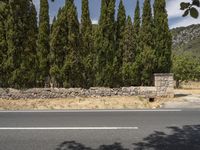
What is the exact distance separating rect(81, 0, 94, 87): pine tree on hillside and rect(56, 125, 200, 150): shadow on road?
38.9ft

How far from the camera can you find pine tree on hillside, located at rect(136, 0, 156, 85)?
64.5ft

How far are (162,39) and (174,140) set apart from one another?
41.4ft

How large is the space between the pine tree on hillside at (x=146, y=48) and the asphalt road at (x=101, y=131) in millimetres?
7860

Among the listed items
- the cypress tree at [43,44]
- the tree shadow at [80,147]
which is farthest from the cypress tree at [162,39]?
the tree shadow at [80,147]

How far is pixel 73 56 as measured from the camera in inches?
758

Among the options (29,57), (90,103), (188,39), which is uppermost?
(188,39)

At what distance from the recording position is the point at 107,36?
64.9ft

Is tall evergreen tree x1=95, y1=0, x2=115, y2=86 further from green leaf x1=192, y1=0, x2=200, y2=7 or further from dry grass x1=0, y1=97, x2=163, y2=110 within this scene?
green leaf x1=192, y1=0, x2=200, y2=7

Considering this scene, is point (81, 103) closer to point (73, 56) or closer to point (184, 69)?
point (73, 56)

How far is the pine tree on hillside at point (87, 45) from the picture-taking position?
65.8 feet

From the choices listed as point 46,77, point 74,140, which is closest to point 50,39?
point 46,77

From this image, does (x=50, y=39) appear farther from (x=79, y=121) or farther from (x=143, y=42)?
(x=79, y=121)

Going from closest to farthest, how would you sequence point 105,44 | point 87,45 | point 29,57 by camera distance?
1. point 29,57
2. point 105,44
3. point 87,45

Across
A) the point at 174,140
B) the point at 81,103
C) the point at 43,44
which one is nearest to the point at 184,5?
the point at 174,140
